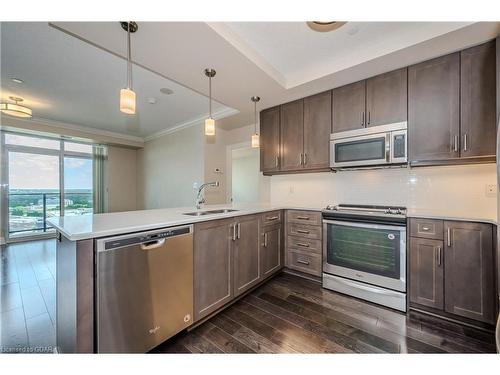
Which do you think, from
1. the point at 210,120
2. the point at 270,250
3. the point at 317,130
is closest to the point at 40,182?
the point at 210,120

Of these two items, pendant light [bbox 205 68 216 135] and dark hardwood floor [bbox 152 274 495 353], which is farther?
pendant light [bbox 205 68 216 135]

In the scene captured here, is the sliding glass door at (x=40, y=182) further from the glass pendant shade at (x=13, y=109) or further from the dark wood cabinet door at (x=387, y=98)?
the dark wood cabinet door at (x=387, y=98)

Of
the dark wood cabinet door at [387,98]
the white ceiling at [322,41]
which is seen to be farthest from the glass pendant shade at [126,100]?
the dark wood cabinet door at [387,98]

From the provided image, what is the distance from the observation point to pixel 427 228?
72.3 inches

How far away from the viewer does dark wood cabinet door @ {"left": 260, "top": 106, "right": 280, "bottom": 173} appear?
307cm

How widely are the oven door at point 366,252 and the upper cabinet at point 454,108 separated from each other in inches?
32.5

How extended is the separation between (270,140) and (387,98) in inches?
59.7

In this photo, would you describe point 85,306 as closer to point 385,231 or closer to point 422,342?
point 422,342

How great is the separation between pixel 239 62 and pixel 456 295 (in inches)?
112

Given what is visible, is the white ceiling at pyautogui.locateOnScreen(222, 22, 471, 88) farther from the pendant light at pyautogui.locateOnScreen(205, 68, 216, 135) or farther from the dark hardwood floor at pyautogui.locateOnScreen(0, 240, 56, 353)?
the dark hardwood floor at pyautogui.locateOnScreen(0, 240, 56, 353)

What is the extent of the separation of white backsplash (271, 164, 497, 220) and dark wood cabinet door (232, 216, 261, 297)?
A: 4.03ft

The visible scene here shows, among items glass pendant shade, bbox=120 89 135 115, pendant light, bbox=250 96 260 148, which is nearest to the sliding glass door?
pendant light, bbox=250 96 260 148

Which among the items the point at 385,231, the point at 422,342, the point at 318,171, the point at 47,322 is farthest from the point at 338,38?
the point at 47,322

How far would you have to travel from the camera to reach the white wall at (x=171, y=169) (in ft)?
14.0
